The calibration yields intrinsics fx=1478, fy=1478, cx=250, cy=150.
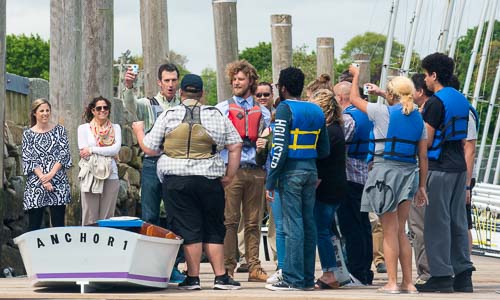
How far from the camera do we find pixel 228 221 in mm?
Result: 13305

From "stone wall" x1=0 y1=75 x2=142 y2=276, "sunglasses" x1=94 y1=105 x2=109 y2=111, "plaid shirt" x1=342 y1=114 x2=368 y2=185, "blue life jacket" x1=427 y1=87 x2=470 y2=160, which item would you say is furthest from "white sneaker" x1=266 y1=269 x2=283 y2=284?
"stone wall" x1=0 y1=75 x2=142 y2=276

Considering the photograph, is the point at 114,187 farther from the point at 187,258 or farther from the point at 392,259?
the point at 392,259

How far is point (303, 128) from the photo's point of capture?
39.2 feet

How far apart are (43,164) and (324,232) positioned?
10.6 ft

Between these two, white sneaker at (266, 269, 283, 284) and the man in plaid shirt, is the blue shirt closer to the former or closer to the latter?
the man in plaid shirt

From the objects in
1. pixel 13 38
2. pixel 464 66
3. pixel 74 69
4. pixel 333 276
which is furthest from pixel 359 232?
pixel 13 38

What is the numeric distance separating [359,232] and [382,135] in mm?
1505

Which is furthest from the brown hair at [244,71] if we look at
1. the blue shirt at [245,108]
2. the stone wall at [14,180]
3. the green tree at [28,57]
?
the green tree at [28,57]

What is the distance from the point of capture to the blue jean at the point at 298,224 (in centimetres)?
1195

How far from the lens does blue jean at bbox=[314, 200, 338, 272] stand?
12.5 metres

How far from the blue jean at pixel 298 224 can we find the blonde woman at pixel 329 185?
39 centimetres

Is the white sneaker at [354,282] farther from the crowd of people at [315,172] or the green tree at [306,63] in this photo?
the green tree at [306,63]

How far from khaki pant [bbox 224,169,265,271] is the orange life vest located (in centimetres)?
32

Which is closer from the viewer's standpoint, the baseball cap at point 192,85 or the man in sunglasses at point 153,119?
the baseball cap at point 192,85
